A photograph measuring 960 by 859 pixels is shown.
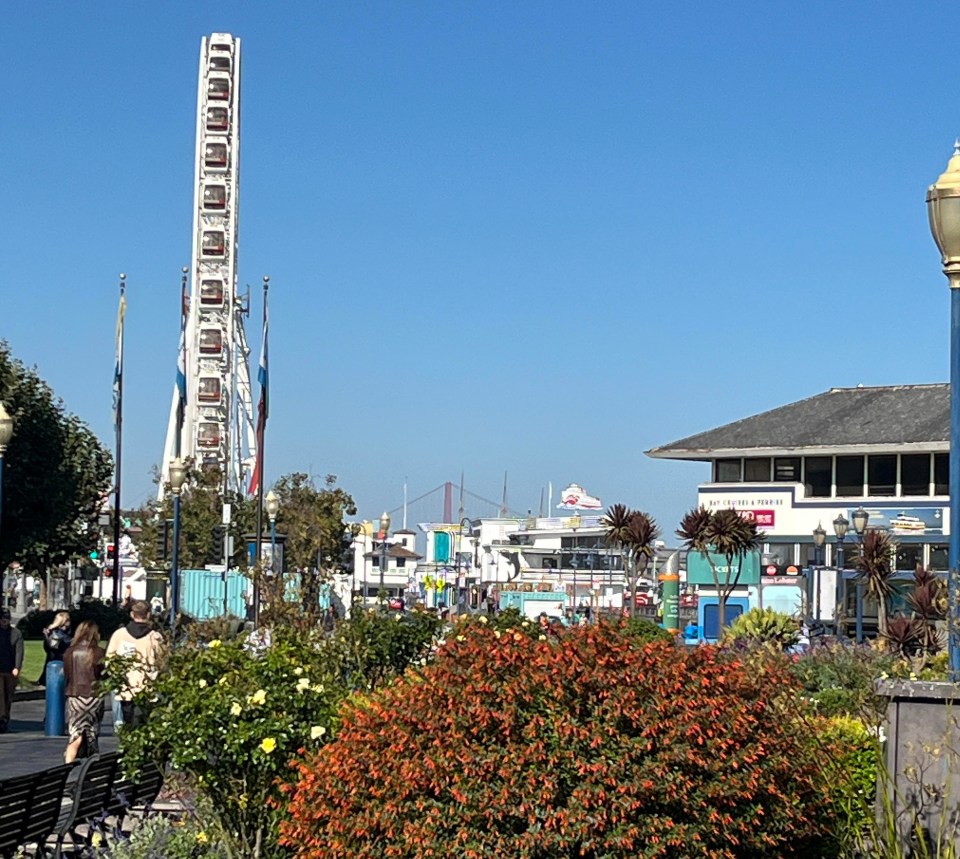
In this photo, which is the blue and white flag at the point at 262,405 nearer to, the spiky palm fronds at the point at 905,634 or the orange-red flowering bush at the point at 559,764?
the spiky palm fronds at the point at 905,634

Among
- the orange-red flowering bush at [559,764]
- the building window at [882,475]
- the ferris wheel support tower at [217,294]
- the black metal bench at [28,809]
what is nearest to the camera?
the orange-red flowering bush at [559,764]

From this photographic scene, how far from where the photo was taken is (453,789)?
7.87 m

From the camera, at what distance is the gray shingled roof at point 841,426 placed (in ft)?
222

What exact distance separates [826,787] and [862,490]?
61.1m

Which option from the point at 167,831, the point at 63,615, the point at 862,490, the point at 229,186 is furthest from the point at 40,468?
the point at 229,186

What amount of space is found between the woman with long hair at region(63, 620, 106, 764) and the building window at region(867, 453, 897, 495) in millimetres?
53891

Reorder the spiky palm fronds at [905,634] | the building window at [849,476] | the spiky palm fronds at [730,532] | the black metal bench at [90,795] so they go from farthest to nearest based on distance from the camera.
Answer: the building window at [849,476] < the spiky palm fronds at [730,532] < the spiky palm fronds at [905,634] < the black metal bench at [90,795]

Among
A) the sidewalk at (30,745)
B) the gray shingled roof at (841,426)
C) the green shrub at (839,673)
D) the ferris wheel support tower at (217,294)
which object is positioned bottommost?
the sidewalk at (30,745)

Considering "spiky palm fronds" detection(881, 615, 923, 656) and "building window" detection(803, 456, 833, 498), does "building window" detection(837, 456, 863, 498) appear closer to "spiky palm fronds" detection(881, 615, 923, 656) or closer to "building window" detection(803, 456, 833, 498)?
"building window" detection(803, 456, 833, 498)

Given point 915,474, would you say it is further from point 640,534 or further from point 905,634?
point 905,634

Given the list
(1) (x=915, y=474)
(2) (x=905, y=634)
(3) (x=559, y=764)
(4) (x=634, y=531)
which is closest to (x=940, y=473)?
(1) (x=915, y=474)

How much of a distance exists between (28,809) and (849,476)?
61640mm

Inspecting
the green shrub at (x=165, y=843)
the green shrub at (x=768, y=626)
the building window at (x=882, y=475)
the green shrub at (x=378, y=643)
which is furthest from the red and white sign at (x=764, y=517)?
the green shrub at (x=165, y=843)

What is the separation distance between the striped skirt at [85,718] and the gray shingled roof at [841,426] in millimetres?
52607
